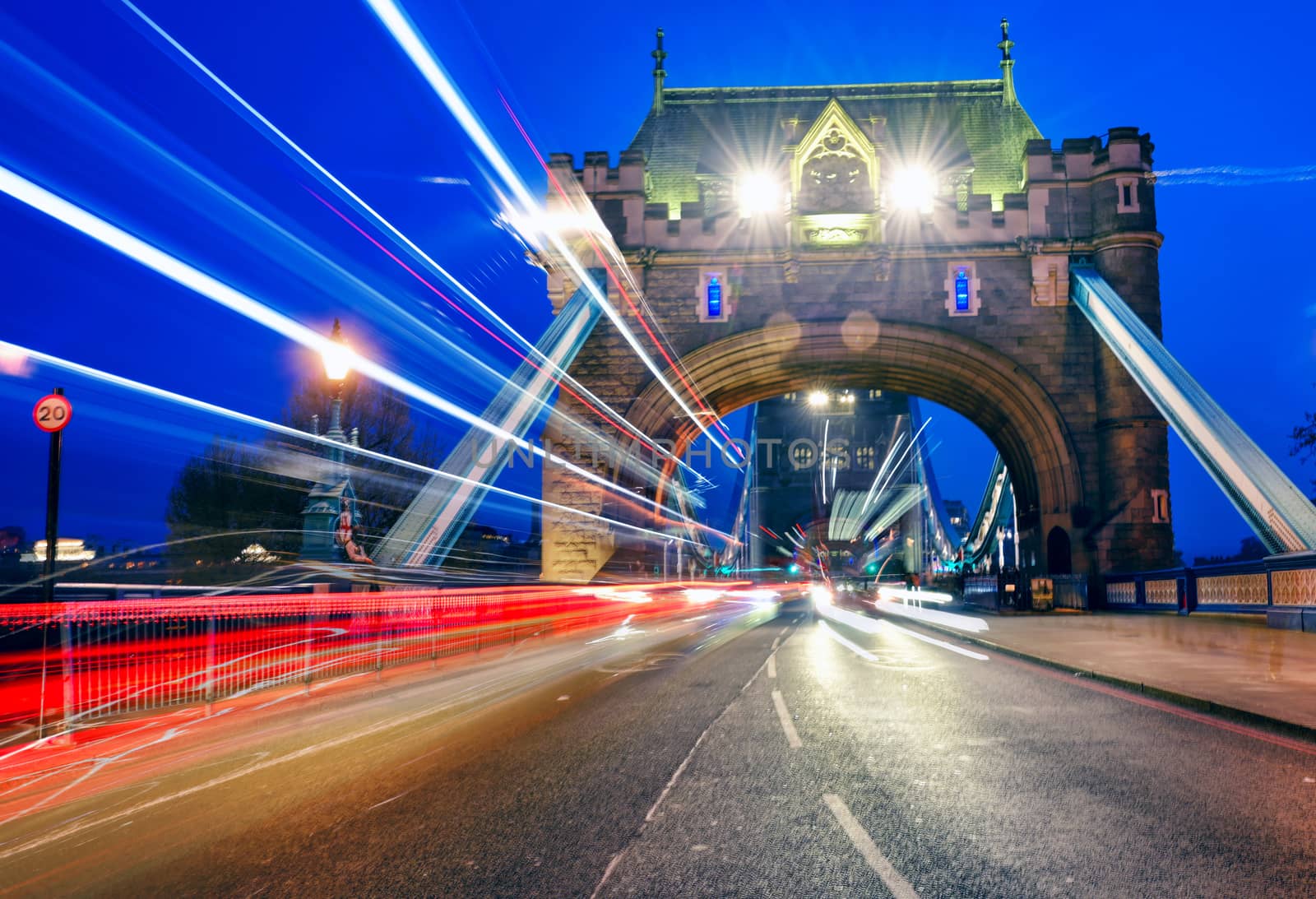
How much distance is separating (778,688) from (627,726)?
2.86 metres

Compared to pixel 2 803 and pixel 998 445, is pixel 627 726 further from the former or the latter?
pixel 998 445

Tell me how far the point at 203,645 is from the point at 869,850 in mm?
7983

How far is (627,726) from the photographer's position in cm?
826

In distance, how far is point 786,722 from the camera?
328 inches

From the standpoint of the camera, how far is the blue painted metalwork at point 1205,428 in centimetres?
2195

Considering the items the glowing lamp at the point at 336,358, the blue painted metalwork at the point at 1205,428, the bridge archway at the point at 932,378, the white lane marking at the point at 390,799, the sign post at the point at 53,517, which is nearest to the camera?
the white lane marking at the point at 390,799

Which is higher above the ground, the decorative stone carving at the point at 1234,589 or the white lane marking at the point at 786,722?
the decorative stone carving at the point at 1234,589

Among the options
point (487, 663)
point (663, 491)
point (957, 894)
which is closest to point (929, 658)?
point (487, 663)

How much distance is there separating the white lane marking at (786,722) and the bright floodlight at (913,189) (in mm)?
25311

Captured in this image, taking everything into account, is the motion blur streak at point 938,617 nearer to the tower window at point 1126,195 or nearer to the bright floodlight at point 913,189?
the bright floodlight at point 913,189

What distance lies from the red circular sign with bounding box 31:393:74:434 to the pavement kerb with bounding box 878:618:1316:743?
1029 centimetres

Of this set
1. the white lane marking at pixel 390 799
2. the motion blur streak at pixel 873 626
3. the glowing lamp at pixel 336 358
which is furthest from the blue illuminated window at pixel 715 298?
the white lane marking at pixel 390 799

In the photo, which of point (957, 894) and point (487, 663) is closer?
point (957, 894)

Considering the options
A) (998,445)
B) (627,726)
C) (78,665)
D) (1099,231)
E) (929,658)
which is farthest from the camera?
(998,445)
